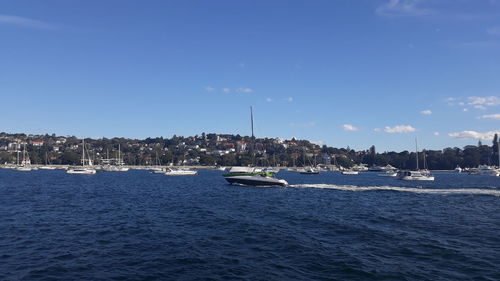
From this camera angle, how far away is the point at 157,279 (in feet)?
46.7

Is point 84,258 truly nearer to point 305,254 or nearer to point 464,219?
point 305,254

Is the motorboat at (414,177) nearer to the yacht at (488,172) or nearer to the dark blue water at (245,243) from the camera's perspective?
the yacht at (488,172)

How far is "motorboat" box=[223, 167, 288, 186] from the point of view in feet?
213

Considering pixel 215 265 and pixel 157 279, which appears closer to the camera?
pixel 157 279

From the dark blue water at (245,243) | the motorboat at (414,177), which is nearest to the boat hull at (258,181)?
the dark blue water at (245,243)

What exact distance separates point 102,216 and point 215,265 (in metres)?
17.3

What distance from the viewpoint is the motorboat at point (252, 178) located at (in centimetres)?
6506

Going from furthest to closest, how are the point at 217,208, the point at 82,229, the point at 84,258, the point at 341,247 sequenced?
the point at 217,208, the point at 82,229, the point at 341,247, the point at 84,258

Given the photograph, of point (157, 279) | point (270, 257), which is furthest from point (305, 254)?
point (157, 279)

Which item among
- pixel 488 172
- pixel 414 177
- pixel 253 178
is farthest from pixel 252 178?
pixel 488 172

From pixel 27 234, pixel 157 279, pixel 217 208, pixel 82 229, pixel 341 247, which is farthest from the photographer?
pixel 217 208

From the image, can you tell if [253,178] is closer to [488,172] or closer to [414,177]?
[414,177]

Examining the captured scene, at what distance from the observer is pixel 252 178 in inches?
2591

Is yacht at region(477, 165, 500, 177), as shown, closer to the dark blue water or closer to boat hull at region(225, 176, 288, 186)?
boat hull at region(225, 176, 288, 186)
